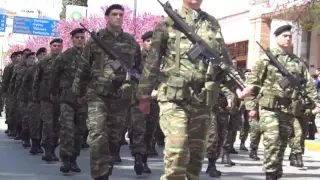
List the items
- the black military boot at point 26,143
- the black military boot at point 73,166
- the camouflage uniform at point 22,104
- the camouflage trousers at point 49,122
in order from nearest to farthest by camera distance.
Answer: the black military boot at point 73,166, the camouflage trousers at point 49,122, the camouflage uniform at point 22,104, the black military boot at point 26,143

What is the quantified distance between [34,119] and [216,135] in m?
3.78

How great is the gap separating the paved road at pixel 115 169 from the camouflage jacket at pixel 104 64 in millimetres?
1469

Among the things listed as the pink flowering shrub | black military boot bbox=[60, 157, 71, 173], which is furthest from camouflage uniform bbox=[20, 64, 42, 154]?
the pink flowering shrub

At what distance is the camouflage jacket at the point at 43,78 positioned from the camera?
9711 millimetres

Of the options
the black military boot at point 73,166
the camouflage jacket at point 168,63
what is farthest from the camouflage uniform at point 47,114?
the camouflage jacket at point 168,63

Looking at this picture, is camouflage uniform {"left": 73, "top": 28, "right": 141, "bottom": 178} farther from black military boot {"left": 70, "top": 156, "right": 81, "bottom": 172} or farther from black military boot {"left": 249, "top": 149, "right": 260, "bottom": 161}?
black military boot {"left": 249, "top": 149, "right": 260, "bottom": 161}

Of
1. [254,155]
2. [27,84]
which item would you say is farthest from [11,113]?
[254,155]

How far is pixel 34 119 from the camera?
10.8 m

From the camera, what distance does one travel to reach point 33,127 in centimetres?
1063

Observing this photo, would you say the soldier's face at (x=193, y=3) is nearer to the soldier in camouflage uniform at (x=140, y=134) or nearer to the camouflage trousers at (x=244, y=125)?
the soldier in camouflage uniform at (x=140, y=134)

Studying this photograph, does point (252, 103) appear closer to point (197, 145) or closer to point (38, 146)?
point (197, 145)

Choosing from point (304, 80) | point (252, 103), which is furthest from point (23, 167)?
point (304, 80)

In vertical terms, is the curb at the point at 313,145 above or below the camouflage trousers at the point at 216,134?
below

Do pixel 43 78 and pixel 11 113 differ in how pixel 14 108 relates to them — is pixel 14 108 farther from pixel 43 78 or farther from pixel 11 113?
pixel 43 78
